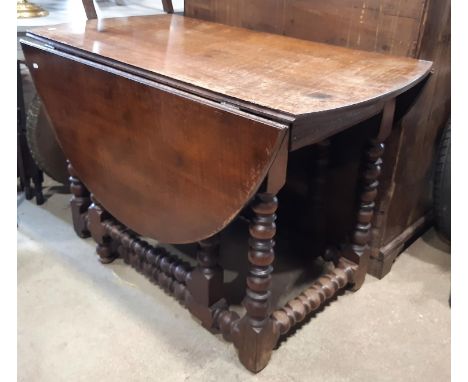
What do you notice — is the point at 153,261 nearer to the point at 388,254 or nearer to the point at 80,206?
the point at 80,206

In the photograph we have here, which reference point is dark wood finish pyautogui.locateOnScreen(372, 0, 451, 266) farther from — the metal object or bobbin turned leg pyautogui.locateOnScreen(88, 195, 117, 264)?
the metal object

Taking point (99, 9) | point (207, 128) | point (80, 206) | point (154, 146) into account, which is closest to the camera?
point (207, 128)

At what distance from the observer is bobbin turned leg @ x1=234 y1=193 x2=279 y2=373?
1.10 meters

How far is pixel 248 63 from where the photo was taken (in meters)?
1.21

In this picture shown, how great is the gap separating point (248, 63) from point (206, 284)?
1.95 ft

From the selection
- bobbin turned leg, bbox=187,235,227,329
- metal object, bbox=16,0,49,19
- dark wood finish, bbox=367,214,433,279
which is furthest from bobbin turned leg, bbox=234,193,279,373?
metal object, bbox=16,0,49,19

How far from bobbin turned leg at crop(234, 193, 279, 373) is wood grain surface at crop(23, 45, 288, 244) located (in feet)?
0.25

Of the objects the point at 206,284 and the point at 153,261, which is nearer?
the point at 206,284

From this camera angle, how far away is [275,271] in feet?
5.46

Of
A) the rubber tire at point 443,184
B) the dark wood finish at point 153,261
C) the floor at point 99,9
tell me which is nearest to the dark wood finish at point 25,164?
the floor at point 99,9

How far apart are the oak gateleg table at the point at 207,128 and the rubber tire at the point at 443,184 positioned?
0.31 metres

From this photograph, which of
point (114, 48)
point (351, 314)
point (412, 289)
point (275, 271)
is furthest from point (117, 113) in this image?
point (412, 289)

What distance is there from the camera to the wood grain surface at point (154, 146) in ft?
3.28

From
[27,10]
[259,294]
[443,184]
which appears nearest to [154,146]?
[259,294]
